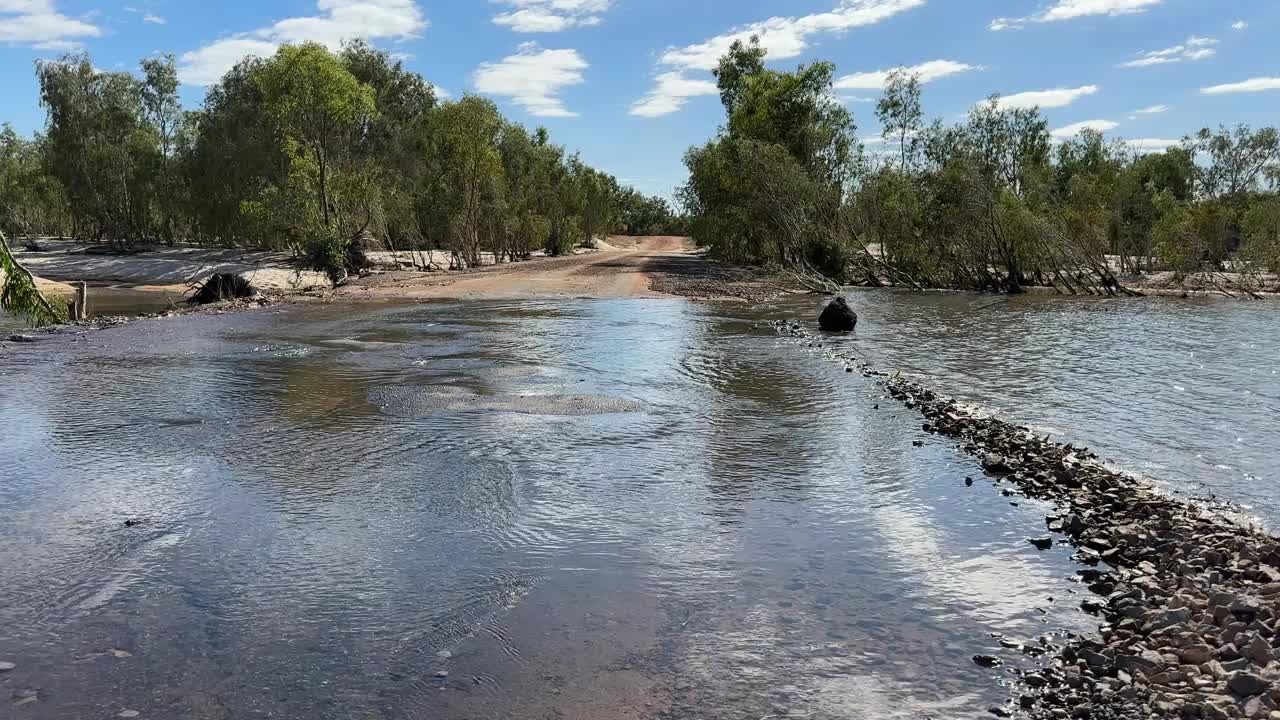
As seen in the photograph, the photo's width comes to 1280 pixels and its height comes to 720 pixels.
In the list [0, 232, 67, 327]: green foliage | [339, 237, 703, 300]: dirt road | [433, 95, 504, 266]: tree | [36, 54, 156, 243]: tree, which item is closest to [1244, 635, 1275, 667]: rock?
[0, 232, 67, 327]: green foliage

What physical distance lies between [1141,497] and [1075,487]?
92 centimetres

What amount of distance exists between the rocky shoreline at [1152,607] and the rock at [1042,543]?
1cm

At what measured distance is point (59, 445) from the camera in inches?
555

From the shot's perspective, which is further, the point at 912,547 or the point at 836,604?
the point at 912,547

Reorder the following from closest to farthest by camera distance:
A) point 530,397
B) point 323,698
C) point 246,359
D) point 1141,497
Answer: point 323,698, point 1141,497, point 530,397, point 246,359

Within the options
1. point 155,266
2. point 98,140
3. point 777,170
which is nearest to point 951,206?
point 777,170

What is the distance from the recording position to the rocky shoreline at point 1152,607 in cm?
596

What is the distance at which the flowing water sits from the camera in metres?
6.66

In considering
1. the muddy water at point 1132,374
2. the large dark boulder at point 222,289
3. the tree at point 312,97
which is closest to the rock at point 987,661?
the muddy water at point 1132,374

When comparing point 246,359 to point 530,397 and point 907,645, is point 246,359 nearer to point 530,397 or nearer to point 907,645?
point 530,397

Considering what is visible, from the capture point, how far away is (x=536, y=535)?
9.94 meters

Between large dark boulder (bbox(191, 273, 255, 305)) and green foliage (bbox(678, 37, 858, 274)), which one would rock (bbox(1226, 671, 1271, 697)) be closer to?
large dark boulder (bbox(191, 273, 255, 305))

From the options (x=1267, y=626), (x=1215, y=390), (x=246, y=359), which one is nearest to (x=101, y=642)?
(x=1267, y=626)

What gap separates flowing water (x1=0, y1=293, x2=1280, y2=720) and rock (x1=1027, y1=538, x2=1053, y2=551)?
0.35ft
